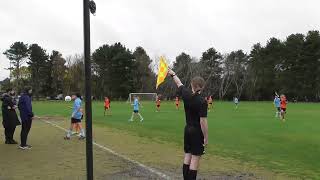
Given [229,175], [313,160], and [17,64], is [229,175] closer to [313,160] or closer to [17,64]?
[313,160]

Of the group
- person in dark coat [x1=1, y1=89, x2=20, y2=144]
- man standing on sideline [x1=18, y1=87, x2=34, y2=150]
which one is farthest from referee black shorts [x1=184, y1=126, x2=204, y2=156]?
person in dark coat [x1=1, y1=89, x2=20, y2=144]

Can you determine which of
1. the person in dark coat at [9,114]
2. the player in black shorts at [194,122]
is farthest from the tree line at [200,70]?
the player in black shorts at [194,122]

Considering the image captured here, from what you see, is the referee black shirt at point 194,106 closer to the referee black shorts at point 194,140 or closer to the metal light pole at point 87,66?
the referee black shorts at point 194,140

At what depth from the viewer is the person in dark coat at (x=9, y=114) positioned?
17.0 m

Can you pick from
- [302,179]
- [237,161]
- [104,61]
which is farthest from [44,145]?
[104,61]

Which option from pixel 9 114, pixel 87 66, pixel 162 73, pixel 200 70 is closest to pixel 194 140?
pixel 162 73

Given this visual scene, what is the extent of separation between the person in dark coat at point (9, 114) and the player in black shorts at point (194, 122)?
10674 mm

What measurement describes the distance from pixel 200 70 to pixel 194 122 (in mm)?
114239

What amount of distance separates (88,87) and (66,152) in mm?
8916

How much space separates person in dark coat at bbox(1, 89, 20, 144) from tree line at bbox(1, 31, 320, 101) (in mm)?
80829

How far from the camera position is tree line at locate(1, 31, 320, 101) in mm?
100438

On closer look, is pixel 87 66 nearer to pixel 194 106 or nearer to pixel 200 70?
pixel 194 106

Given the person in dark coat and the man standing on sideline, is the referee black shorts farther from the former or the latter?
the person in dark coat

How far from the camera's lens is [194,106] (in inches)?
292
